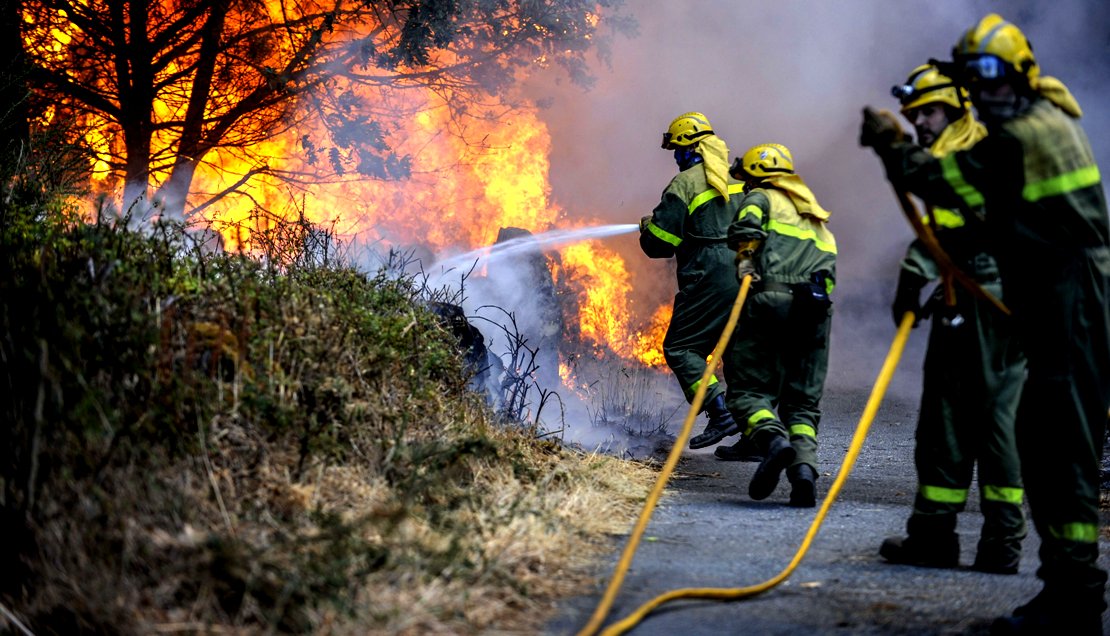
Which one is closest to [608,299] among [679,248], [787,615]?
[679,248]

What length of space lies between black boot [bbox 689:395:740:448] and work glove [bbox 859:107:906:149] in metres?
3.19

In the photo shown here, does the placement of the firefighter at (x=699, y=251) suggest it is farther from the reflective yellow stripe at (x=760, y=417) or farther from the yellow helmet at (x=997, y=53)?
→ the yellow helmet at (x=997, y=53)

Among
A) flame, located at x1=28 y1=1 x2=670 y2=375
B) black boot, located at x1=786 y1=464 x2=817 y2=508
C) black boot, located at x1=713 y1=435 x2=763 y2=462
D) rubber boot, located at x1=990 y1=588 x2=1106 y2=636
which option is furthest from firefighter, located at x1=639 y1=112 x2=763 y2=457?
flame, located at x1=28 y1=1 x2=670 y2=375

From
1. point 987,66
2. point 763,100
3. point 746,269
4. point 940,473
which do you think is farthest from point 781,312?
point 763,100

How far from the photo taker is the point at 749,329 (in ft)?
17.7

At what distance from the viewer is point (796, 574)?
3582 mm

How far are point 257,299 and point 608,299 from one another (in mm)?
8194

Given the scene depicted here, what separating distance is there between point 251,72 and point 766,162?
18.6 feet

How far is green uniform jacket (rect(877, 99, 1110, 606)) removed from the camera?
9.76ft

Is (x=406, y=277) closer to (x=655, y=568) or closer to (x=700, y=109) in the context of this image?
(x=655, y=568)

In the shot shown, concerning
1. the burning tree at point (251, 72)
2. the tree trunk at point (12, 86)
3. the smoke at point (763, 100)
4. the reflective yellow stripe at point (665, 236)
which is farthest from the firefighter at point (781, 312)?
the smoke at point (763, 100)

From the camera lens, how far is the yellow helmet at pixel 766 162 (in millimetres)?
5574

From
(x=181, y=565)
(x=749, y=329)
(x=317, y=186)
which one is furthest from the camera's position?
(x=317, y=186)

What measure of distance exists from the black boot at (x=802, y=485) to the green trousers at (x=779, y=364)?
0.59 ft
